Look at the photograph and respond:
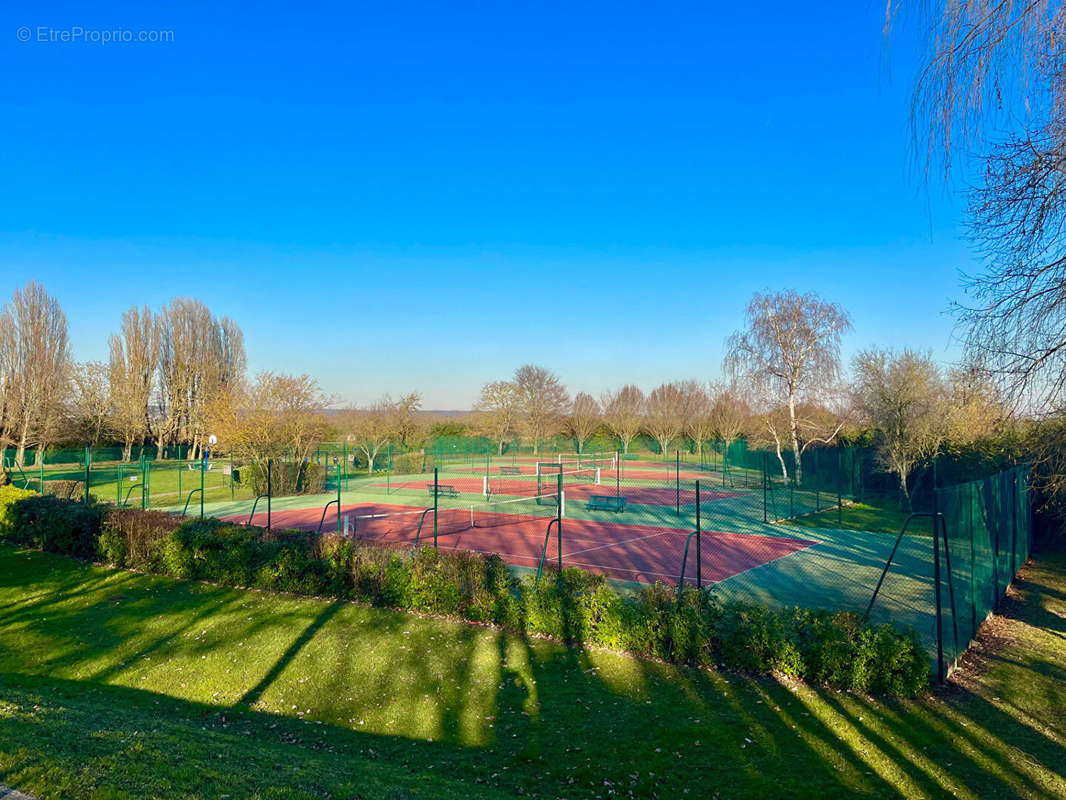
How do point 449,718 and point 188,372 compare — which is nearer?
point 449,718

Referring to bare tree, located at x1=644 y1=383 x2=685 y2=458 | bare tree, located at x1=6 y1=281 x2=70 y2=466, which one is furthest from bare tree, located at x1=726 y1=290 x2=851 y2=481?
bare tree, located at x1=6 y1=281 x2=70 y2=466

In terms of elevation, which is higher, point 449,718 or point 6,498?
point 6,498

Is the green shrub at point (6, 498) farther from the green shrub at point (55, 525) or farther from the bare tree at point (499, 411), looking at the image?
the bare tree at point (499, 411)

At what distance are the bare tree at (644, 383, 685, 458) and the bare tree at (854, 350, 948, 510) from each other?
30783mm

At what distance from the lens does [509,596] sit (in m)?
9.62

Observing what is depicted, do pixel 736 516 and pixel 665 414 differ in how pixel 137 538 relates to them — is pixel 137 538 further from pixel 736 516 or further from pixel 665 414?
pixel 665 414

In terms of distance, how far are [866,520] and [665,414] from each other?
43.7 m

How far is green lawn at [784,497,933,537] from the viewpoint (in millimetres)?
20250

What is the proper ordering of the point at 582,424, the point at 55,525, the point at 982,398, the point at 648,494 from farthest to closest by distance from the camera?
the point at 582,424, the point at 648,494, the point at 55,525, the point at 982,398

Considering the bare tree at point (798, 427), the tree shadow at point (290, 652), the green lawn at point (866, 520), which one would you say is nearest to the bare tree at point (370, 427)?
the bare tree at point (798, 427)

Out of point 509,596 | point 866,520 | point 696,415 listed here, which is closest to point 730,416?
point 696,415

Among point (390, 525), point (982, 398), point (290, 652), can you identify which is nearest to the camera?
point (982, 398)

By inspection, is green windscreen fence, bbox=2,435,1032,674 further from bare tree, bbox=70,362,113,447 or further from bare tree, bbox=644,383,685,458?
bare tree, bbox=644,383,685,458

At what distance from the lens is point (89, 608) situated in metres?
11.1
